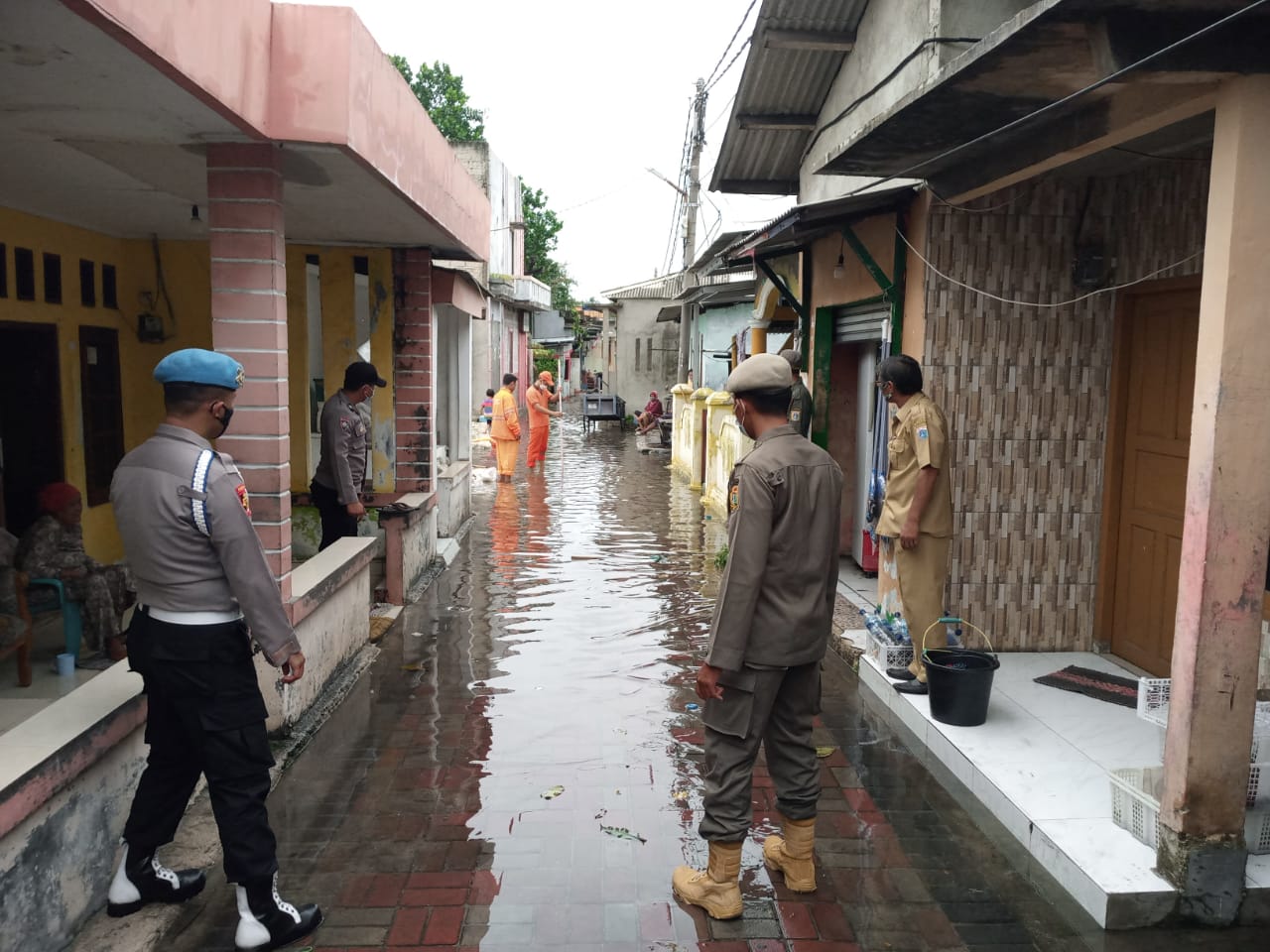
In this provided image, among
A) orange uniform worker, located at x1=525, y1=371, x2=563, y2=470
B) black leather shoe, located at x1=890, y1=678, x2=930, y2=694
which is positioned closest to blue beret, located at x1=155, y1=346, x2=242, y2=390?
black leather shoe, located at x1=890, y1=678, x2=930, y2=694

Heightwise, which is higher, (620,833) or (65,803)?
(65,803)

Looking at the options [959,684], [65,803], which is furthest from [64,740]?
[959,684]

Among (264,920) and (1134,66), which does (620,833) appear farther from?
(1134,66)

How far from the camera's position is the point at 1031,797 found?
4176 mm

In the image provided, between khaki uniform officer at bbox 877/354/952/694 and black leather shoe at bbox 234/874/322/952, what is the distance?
11.2ft

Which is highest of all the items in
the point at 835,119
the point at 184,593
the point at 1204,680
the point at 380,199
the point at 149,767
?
the point at 835,119

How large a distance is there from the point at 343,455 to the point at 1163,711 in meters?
5.13

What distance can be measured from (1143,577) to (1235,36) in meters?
3.32

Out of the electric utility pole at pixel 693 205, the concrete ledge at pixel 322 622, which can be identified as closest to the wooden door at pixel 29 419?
the concrete ledge at pixel 322 622

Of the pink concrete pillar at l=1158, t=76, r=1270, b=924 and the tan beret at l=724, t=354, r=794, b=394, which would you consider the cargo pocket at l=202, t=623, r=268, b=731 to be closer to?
the tan beret at l=724, t=354, r=794, b=394

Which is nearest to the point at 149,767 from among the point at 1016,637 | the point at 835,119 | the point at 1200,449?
the point at 1200,449

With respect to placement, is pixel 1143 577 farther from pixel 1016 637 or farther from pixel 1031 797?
pixel 1031 797

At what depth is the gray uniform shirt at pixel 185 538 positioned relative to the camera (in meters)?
3.17

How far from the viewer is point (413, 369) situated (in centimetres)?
884
